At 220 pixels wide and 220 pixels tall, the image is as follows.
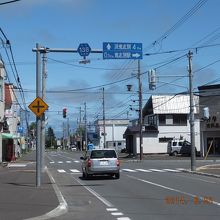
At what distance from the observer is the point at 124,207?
48.5ft

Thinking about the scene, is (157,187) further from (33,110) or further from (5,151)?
(5,151)

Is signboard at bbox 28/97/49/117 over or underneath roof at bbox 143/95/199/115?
underneath

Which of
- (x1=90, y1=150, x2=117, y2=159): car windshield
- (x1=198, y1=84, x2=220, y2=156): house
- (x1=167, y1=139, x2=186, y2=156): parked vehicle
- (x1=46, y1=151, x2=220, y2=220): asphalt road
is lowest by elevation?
(x1=46, y1=151, x2=220, y2=220): asphalt road

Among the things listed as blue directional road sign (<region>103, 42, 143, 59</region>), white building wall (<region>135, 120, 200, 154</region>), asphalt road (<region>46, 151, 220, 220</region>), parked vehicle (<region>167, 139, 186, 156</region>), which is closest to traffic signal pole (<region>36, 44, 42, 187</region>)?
asphalt road (<region>46, 151, 220, 220</region>)

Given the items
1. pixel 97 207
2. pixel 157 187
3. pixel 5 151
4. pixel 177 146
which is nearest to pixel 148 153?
pixel 177 146

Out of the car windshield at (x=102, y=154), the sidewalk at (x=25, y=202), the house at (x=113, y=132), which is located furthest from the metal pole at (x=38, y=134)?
the house at (x=113, y=132)

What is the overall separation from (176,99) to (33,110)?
60.4m

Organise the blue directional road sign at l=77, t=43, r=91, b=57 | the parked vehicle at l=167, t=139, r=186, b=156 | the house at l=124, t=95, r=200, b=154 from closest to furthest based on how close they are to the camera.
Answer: the blue directional road sign at l=77, t=43, r=91, b=57
the parked vehicle at l=167, t=139, r=186, b=156
the house at l=124, t=95, r=200, b=154

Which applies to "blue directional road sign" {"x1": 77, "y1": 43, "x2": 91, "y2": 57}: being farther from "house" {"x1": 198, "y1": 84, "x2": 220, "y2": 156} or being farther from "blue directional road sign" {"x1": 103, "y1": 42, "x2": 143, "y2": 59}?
"house" {"x1": 198, "y1": 84, "x2": 220, "y2": 156}

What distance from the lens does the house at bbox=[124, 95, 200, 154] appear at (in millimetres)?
77500

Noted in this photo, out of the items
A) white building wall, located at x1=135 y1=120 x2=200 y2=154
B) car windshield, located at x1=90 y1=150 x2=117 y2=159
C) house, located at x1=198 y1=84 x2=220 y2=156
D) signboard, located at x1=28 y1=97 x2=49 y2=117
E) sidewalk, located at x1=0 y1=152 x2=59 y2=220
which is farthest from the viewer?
white building wall, located at x1=135 y1=120 x2=200 y2=154

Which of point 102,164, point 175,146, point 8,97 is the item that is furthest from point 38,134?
point 175,146

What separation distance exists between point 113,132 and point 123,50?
104304 mm

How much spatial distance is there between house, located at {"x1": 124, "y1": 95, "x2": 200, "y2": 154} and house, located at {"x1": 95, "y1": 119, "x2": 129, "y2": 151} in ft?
141
